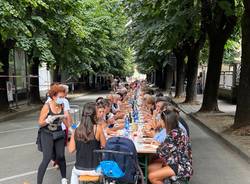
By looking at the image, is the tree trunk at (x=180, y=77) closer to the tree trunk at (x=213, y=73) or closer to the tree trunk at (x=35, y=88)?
the tree trunk at (x=35, y=88)

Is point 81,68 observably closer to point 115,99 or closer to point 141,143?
point 115,99

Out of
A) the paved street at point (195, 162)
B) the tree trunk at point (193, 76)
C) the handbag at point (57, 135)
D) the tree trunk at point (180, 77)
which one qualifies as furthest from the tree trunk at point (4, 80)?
the handbag at point (57, 135)

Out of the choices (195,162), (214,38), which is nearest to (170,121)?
(195,162)

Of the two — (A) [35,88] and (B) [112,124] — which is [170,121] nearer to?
(B) [112,124]

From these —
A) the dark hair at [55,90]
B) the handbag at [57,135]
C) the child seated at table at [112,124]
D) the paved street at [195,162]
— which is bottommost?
the paved street at [195,162]

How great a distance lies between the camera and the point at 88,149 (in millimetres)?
5617

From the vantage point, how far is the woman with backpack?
18.4ft

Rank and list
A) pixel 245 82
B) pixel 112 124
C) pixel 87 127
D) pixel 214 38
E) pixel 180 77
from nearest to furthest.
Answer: pixel 87 127 < pixel 112 124 < pixel 245 82 < pixel 214 38 < pixel 180 77

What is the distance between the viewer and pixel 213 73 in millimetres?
19125

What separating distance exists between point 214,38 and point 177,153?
44.8 feet

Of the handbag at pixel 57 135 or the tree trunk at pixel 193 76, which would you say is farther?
the tree trunk at pixel 193 76

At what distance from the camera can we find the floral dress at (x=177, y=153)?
552cm

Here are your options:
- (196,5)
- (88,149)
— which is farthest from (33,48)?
(88,149)

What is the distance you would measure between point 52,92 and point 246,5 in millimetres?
7814
